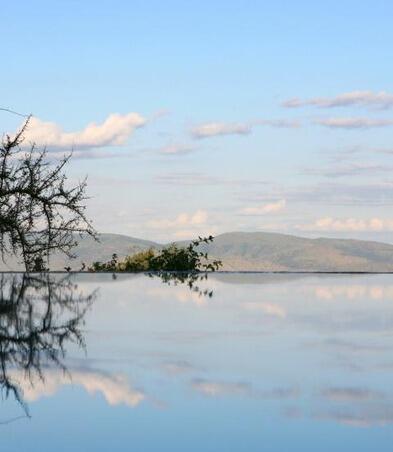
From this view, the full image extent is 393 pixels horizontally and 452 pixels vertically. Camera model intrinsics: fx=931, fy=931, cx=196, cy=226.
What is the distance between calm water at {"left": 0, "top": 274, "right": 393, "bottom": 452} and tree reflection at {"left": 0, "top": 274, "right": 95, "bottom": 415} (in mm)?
14

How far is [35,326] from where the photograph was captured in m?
6.83

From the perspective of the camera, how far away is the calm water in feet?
11.0

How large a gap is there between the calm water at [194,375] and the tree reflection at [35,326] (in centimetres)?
1

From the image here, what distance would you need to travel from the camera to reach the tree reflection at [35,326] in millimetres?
4898

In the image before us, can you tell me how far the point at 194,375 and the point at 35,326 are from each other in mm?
2488

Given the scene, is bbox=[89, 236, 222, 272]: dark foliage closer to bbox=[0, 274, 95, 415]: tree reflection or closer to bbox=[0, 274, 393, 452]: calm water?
bbox=[0, 274, 95, 415]: tree reflection

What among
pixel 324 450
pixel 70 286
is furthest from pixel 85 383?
pixel 70 286

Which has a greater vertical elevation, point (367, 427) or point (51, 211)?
point (51, 211)

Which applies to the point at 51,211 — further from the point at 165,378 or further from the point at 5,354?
the point at 165,378

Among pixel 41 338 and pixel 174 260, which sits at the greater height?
pixel 174 260

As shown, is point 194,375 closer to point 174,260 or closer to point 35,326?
point 35,326

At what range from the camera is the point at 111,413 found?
3.71m

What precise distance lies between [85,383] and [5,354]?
1150 millimetres

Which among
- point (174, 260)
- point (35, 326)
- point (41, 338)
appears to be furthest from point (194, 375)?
point (174, 260)
